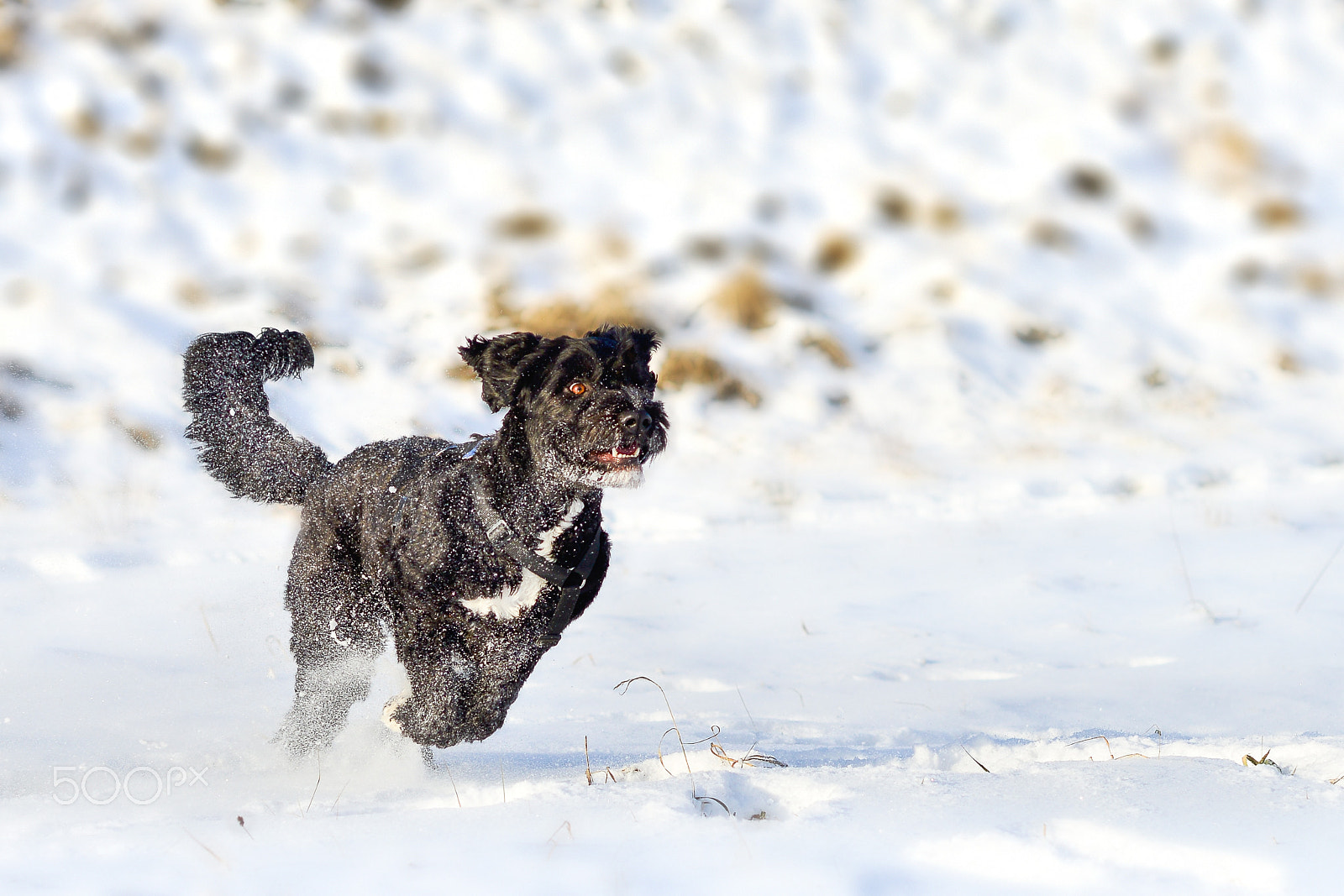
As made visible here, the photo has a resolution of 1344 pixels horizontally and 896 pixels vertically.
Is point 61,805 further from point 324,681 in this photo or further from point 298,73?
point 298,73

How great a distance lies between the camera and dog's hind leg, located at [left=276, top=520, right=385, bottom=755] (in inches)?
144

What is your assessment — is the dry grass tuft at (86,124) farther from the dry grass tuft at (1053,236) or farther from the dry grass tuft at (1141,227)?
the dry grass tuft at (1141,227)

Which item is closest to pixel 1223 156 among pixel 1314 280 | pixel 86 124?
pixel 1314 280

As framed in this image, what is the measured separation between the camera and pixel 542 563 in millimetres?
3068

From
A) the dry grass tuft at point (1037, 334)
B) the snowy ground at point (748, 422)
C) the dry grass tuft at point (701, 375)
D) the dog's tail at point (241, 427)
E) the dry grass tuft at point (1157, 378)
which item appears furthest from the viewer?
the dry grass tuft at point (1037, 334)

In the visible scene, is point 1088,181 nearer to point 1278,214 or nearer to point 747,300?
point 1278,214

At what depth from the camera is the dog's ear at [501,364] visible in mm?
3316

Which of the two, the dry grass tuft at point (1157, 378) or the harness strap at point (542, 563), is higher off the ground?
the dry grass tuft at point (1157, 378)

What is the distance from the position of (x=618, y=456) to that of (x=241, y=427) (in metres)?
1.64

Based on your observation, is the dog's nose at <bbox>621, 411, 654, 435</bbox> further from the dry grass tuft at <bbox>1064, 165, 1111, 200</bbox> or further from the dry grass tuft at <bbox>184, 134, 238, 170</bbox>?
the dry grass tuft at <bbox>184, 134, 238, 170</bbox>

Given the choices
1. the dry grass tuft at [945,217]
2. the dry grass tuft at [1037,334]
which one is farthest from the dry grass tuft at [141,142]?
the dry grass tuft at [1037,334]

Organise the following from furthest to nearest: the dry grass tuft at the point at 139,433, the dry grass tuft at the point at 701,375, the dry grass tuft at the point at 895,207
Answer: the dry grass tuft at the point at 895,207, the dry grass tuft at the point at 701,375, the dry grass tuft at the point at 139,433

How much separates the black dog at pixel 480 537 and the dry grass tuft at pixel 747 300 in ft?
19.2

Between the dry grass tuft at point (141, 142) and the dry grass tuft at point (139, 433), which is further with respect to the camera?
the dry grass tuft at point (141, 142)
